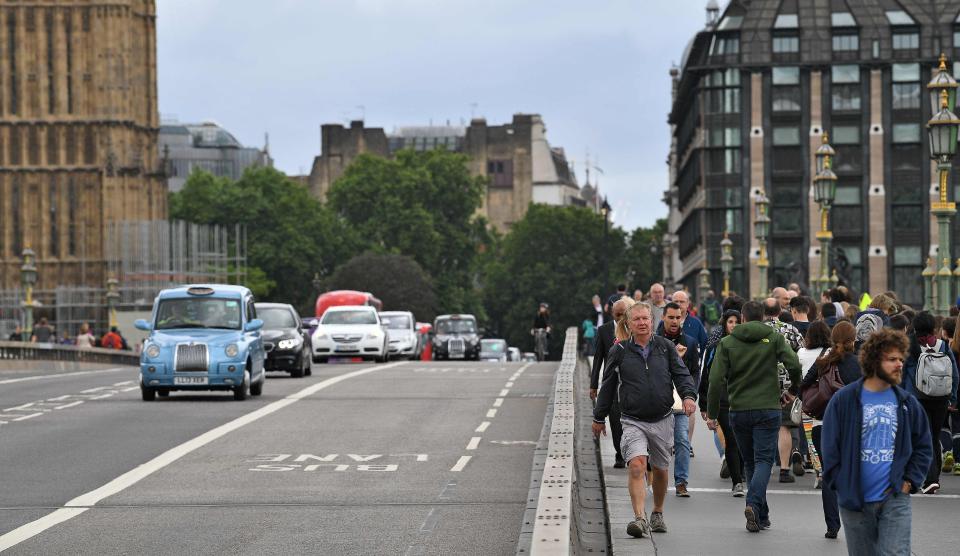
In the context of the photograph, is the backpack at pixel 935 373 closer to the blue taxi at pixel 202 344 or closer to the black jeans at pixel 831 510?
the black jeans at pixel 831 510

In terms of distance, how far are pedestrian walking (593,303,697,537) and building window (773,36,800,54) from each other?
3684 inches

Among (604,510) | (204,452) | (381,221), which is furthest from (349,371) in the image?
(381,221)

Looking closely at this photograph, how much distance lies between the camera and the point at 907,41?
105188 mm

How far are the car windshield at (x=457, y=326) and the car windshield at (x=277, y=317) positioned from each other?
26.4 metres

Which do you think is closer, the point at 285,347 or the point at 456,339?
the point at 285,347

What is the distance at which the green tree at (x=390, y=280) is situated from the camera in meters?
115

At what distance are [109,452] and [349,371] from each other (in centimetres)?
2122

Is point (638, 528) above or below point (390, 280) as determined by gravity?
below

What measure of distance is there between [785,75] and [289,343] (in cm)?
6988

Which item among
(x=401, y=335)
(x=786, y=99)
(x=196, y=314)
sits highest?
(x=786, y=99)

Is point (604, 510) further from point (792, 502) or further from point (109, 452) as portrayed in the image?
point (109, 452)

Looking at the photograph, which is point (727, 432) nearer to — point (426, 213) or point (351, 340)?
point (351, 340)

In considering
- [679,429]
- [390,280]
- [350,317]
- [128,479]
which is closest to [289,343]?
[350,317]

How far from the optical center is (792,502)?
1652cm
